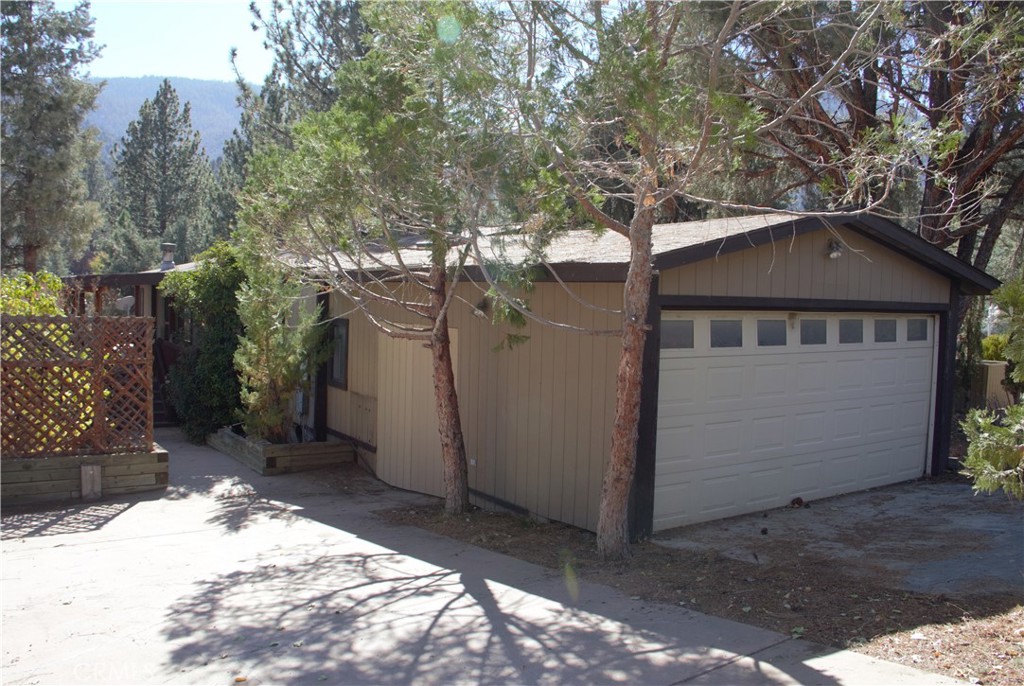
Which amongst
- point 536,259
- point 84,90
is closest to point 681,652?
point 536,259

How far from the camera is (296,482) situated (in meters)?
10.7

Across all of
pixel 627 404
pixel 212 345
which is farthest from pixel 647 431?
pixel 212 345

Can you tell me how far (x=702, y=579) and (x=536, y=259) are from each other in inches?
113

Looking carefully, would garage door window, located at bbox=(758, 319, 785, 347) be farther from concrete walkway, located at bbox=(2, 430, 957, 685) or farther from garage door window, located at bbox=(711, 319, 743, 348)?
concrete walkway, located at bbox=(2, 430, 957, 685)

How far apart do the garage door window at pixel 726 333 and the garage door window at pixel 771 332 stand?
0.33m

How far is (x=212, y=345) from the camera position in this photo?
42.9 feet

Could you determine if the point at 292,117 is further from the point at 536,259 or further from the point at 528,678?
the point at 528,678

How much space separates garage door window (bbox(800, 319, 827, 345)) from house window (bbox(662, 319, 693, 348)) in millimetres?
1853

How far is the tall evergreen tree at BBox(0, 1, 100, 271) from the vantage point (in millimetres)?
26078

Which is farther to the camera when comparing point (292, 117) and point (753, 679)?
point (292, 117)

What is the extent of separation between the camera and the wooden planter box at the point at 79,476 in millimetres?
8945

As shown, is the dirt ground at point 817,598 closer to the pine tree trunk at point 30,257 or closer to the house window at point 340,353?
the house window at point 340,353

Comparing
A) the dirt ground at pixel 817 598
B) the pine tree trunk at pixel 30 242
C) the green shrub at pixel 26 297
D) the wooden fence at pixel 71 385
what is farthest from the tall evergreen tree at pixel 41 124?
the dirt ground at pixel 817 598

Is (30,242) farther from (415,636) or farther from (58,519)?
(415,636)
